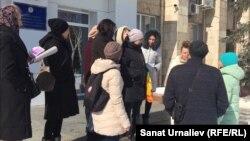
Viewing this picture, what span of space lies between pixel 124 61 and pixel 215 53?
1093 cm

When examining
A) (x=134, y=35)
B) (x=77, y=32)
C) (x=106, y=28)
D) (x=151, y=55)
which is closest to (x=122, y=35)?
(x=134, y=35)

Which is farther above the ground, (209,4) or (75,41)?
(209,4)

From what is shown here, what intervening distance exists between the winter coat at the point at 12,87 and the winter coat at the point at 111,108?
31.6 inches

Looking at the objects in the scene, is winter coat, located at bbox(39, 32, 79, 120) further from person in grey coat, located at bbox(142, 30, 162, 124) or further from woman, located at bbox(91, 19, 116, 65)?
person in grey coat, located at bbox(142, 30, 162, 124)

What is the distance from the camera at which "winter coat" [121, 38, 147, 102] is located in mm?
5590

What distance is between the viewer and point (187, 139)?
399 centimetres

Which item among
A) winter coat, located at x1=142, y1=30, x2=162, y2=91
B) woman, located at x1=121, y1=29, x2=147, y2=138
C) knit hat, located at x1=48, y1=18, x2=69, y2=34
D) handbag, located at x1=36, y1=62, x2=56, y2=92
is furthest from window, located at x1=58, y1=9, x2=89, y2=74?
handbag, located at x1=36, y1=62, x2=56, y2=92

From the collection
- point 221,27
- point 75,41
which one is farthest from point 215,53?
point 75,41

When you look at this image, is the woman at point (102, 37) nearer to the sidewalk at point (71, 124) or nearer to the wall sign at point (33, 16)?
the sidewalk at point (71, 124)

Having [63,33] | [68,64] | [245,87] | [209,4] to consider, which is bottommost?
[245,87]

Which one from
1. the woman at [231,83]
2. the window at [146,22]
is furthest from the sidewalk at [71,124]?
the window at [146,22]

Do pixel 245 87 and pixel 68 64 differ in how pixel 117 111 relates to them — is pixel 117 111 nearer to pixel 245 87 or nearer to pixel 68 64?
pixel 68 64

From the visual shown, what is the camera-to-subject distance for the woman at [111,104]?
4.17m

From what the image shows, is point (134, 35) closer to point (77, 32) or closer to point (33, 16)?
point (33, 16)
